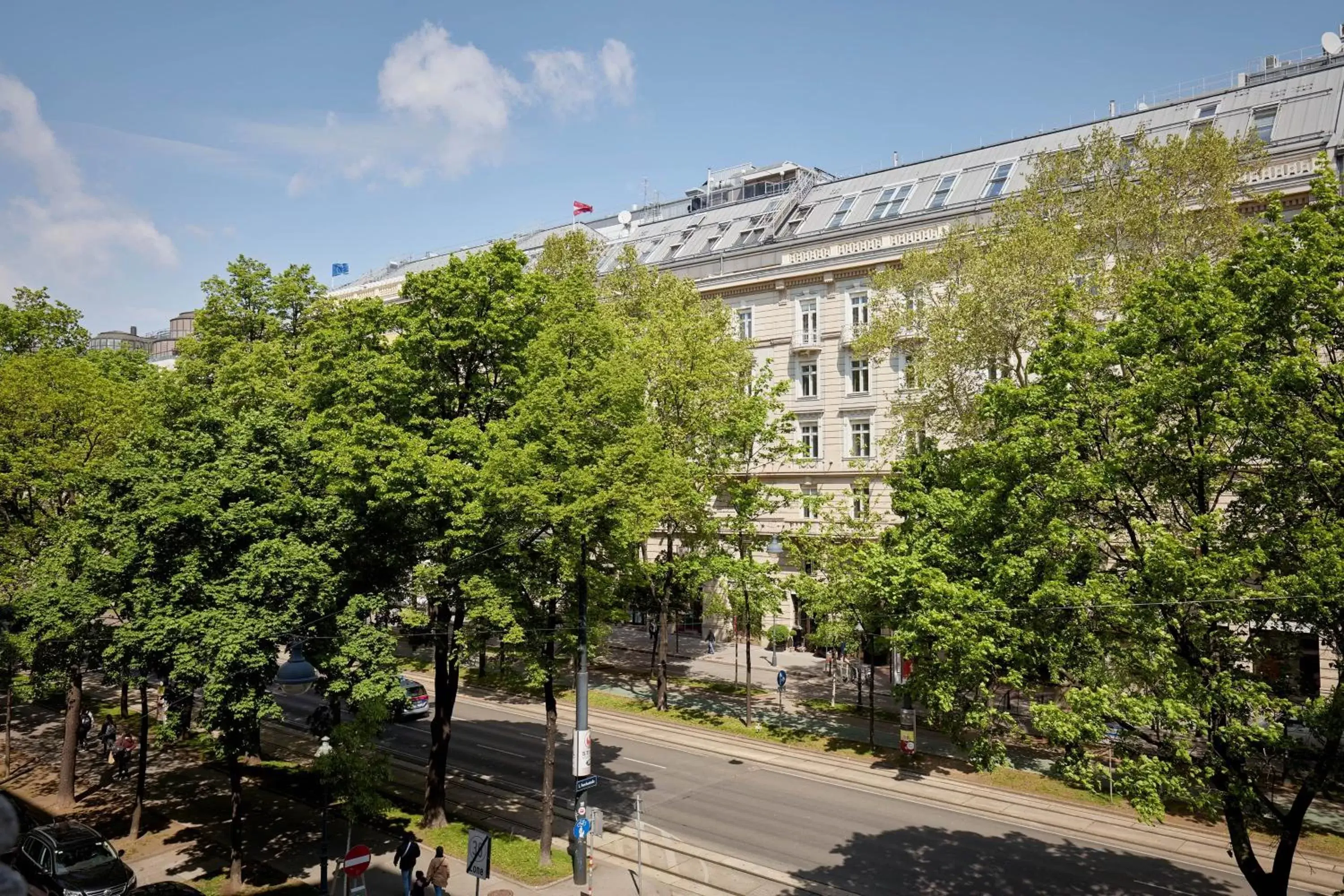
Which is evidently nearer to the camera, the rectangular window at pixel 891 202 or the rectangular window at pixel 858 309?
the rectangular window at pixel 858 309

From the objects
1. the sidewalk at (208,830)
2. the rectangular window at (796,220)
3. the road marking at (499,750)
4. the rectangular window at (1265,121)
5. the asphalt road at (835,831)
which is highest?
the rectangular window at (796,220)

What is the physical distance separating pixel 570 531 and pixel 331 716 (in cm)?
1106

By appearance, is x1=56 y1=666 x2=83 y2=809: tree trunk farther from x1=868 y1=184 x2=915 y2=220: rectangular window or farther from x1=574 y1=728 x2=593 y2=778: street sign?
x1=868 y1=184 x2=915 y2=220: rectangular window

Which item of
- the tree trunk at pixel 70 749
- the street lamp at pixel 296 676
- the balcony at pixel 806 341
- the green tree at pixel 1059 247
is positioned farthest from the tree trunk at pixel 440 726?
the balcony at pixel 806 341

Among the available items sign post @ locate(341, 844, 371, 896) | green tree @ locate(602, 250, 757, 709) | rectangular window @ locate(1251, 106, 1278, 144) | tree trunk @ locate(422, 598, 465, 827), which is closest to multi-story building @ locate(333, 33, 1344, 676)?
rectangular window @ locate(1251, 106, 1278, 144)

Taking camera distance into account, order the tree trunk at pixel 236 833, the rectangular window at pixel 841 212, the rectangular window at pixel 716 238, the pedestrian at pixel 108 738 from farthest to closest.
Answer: the rectangular window at pixel 716 238
the rectangular window at pixel 841 212
the pedestrian at pixel 108 738
the tree trunk at pixel 236 833

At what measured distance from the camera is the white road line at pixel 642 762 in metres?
31.4

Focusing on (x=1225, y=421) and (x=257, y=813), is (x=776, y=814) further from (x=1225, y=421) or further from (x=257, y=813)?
(x=1225, y=421)

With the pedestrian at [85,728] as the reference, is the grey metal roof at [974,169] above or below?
above

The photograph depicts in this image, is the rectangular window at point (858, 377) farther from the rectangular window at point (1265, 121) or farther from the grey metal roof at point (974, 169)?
the rectangular window at point (1265, 121)

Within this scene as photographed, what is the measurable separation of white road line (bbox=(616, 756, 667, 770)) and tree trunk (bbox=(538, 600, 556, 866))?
8.43 m

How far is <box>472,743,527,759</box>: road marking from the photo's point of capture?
109 feet

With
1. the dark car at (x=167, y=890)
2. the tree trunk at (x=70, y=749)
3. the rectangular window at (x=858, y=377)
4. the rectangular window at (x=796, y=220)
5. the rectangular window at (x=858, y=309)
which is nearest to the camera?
the dark car at (x=167, y=890)

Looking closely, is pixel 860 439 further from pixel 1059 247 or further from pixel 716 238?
Answer: pixel 716 238
